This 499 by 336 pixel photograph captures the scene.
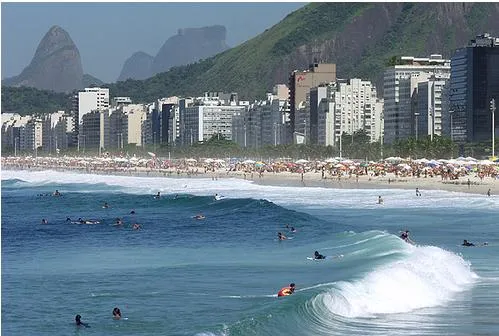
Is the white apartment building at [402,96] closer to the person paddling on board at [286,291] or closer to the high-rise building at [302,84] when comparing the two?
the high-rise building at [302,84]

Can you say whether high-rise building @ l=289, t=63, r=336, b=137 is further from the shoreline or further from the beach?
the shoreline

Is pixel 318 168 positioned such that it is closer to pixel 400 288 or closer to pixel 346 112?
pixel 346 112

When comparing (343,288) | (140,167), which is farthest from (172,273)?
(140,167)

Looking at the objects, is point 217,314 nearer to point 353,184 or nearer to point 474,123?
point 353,184

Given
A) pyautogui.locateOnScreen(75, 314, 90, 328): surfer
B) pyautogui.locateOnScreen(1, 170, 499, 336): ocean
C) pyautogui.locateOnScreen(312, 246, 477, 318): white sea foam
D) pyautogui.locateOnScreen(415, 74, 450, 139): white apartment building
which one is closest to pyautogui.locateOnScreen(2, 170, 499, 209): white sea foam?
pyautogui.locateOnScreen(1, 170, 499, 336): ocean

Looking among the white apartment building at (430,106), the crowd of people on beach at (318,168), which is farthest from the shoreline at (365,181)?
the white apartment building at (430,106)

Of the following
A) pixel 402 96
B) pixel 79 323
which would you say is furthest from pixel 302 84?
pixel 79 323

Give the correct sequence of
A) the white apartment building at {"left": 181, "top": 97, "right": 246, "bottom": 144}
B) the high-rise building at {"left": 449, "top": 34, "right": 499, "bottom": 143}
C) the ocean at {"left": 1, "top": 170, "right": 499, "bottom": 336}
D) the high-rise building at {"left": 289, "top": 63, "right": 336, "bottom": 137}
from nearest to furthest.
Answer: the ocean at {"left": 1, "top": 170, "right": 499, "bottom": 336}
the high-rise building at {"left": 449, "top": 34, "right": 499, "bottom": 143}
the high-rise building at {"left": 289, "top": 63, "right": 336, "bottom": 137}
the white apartment building at {"left": 181, "top": 97, "right": 246, "bottom": 144}
